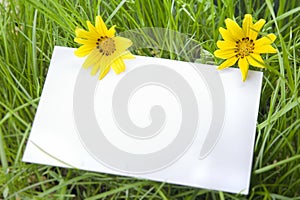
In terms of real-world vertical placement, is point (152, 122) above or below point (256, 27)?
below

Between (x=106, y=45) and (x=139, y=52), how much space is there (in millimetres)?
58

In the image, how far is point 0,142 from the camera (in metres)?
0.61

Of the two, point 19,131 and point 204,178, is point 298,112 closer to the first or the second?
point 204,178

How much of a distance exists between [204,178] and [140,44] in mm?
205

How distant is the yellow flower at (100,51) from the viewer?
654mm

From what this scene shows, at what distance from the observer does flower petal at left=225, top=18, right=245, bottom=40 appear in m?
0.63

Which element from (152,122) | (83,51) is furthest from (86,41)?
(152,122)

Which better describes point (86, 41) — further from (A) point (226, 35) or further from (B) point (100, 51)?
(A) point (226, 35)

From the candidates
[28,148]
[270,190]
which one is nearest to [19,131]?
[28,148]

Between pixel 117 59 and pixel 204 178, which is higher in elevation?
pixel 117 59

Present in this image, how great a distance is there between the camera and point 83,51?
656 millimetres

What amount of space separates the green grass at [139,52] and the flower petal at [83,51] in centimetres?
5

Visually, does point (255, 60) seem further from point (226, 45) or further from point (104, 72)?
point (104, 72)

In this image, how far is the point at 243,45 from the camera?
0.64 metres
